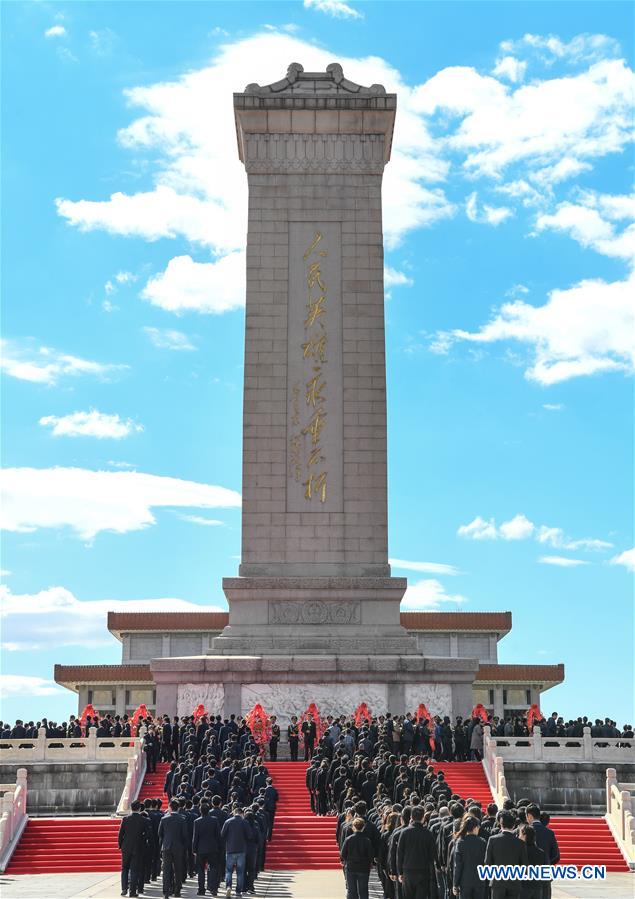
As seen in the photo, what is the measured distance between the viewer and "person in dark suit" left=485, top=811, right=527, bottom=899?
10773mm

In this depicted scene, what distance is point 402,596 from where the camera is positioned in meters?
31.7

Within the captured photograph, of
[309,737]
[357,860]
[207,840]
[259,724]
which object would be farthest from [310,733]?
[357,860]

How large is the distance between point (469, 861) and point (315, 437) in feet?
72.0

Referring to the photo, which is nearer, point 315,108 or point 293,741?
point 293,741

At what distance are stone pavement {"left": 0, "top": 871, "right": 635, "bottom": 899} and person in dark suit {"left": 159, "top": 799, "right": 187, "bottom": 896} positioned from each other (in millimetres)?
281

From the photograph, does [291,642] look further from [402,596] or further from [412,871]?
[412,871]

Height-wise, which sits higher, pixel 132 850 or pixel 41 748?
pixel 41 748

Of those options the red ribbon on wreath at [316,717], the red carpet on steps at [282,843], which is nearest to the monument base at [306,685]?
the red ribbon on wreath at [316,717]

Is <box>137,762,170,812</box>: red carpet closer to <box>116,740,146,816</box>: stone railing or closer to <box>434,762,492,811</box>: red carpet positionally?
<box>116,740,146,816</box>: stone railing

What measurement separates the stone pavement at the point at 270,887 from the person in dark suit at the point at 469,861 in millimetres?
4371

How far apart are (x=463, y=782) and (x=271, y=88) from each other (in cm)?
2011

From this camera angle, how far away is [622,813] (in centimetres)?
2023

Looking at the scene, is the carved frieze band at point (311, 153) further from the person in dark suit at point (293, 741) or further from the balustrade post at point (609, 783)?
the balustrade post at point (609, 783)

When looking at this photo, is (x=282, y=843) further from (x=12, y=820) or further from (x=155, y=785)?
(x=12, y=820)
